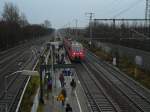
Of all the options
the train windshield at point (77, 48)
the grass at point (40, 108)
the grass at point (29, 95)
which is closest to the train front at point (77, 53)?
the train windshield at point (77, 48)

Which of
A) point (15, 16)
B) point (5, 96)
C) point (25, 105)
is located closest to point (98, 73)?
point (5, 96)

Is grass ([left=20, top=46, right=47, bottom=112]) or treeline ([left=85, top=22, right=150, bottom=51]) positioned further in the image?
treeline ([left=85, top=22, right=150, bottom=51])

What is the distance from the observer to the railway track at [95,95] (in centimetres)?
2606

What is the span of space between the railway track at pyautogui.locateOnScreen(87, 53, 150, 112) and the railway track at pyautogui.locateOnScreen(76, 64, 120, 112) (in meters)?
1.63

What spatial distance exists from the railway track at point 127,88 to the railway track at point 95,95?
163cm

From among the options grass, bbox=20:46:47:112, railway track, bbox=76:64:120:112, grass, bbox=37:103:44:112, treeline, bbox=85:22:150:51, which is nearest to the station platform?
grass, bbox=37:103:44:112

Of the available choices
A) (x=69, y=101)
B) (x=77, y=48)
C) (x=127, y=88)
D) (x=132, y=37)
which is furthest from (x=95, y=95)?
(x=132, y=37)

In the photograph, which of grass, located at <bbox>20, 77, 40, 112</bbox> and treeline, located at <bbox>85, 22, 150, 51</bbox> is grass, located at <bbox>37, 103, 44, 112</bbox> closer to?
grass, located at <bbox>20, 77, 40, 112</bbox>

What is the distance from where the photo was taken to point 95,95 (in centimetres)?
3094

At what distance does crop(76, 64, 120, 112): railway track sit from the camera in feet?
85.5

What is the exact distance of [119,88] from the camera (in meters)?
33.7

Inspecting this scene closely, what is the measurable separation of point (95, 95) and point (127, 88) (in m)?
4.47

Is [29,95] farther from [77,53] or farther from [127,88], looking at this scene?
[77,53]

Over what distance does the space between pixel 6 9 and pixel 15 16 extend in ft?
14.0
